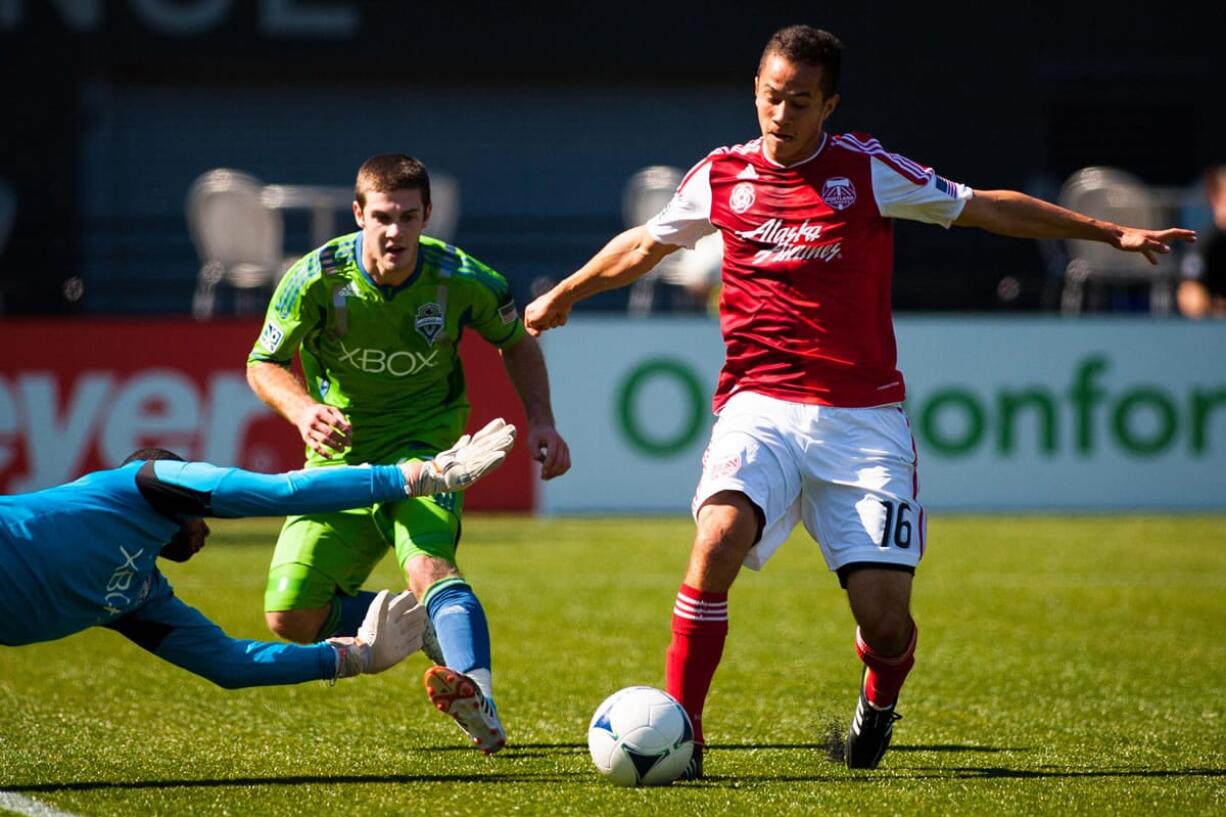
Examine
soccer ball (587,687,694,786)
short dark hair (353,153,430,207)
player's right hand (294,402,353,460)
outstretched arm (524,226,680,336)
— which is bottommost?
soccer ball (587,687,694,786)

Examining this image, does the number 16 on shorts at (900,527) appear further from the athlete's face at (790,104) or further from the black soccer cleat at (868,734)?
the athlete's face at (790,104)

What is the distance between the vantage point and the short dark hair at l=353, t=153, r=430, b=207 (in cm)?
606

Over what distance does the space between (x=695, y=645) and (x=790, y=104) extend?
5.49 ft

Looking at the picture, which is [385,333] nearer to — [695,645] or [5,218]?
[695,645]

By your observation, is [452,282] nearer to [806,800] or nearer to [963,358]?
[806,800]

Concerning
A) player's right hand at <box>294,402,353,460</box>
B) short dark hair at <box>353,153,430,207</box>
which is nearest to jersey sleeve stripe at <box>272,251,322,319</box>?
short dark hair at <box>353,153,430,207</box>

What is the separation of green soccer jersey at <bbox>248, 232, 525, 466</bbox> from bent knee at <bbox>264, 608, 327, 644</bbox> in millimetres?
547

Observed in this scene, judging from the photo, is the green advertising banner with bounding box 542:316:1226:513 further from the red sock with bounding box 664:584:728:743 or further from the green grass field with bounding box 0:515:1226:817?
the red sock with bounding box 664:584:728:743

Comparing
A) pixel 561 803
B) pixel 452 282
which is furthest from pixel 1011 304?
pixel 561 803

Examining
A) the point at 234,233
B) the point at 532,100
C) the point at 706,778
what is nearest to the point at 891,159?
the point at 706,778

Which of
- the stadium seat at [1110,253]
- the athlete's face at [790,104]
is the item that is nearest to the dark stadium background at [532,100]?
the stadium seat at [1110,253]

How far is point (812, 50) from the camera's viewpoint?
5.57 m

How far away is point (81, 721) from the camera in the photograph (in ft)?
21.5

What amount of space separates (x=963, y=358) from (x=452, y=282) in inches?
350
